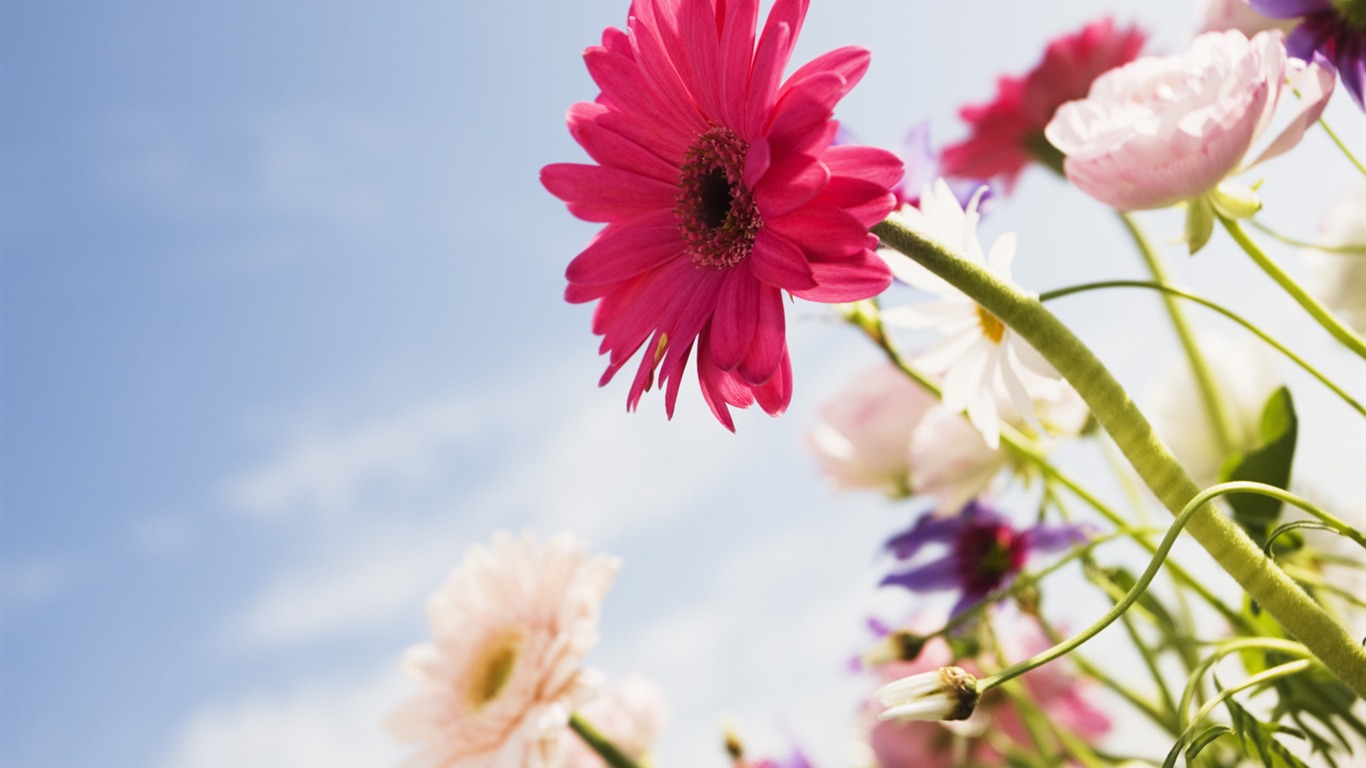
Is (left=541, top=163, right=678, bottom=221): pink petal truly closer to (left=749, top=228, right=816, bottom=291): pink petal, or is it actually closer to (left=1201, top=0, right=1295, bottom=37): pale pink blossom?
(left=749, top=228, right=816, bottom=291): pink petal

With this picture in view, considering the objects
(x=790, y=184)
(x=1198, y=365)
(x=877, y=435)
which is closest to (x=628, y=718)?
(x=877, y=435)

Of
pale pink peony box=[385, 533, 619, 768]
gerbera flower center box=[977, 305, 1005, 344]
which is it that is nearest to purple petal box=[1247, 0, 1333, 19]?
gerbera flower center box=[977, 305, 1005, 344]

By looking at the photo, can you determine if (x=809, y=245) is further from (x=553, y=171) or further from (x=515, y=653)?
(x=515, y=653)

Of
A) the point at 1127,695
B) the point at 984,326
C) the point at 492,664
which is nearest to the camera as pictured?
the point at 984,326

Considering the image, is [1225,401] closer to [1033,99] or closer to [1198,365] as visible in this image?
[1198,365]

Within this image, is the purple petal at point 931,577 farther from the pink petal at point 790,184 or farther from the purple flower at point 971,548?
the pink petal at point 790,184

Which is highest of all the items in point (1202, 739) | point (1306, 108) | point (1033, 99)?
point (1033, 99)

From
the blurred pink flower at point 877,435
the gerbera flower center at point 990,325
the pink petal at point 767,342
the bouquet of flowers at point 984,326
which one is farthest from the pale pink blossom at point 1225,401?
the pink petal at point 767,342
